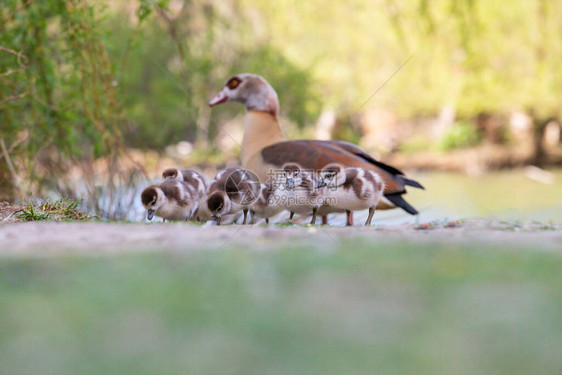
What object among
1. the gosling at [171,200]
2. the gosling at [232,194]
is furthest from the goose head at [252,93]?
the gosling at [171,200]

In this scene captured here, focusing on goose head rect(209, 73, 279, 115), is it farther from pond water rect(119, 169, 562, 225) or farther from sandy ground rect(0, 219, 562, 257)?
sandy ground rect(0, 219, 562, 257)

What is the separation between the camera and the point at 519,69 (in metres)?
18.2

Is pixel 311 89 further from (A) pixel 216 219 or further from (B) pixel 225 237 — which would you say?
(B) pixel 225 237

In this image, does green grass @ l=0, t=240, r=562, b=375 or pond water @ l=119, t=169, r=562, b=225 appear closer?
green grass @ l=0, t=240, r=562, b=375

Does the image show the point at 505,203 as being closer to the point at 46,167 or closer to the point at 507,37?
the point at 507,37

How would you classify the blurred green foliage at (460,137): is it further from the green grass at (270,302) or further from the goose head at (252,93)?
the green grass at (270,302)

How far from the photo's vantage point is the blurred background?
22.5 feet

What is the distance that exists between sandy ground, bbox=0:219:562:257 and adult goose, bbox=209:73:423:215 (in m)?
0.95

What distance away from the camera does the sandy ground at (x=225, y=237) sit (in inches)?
146

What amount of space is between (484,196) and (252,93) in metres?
8.26

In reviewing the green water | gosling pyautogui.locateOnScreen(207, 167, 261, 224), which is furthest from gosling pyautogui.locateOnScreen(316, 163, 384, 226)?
the green water

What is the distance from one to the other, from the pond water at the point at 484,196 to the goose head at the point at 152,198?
95 cm

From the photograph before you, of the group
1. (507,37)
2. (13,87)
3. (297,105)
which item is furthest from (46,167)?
(507,37)

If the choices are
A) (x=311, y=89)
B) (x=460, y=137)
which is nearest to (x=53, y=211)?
(x=311, y=89)
